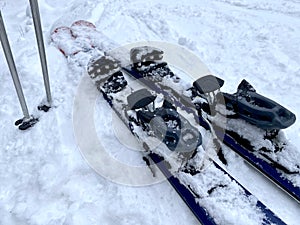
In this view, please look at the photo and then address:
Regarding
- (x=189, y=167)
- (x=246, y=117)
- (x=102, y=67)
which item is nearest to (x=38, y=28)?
(x=102, y=67)

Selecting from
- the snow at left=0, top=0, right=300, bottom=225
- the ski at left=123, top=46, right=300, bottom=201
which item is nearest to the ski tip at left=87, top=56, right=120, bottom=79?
the snow at left=0, top=0, right=300, bottom=225

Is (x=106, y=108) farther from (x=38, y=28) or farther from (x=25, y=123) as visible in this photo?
(x=38, y=28)

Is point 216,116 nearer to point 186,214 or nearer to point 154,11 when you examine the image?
point 186,214

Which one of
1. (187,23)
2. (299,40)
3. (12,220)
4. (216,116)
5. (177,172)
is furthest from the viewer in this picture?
(187,23)

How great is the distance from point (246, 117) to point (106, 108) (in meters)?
1.61

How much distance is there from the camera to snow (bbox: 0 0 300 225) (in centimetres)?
Answer: 247

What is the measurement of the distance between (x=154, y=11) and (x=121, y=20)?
0.82 metres

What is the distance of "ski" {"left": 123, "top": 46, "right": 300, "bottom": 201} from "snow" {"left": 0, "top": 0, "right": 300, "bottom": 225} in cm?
14

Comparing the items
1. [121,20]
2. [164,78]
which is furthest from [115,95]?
[121,20]

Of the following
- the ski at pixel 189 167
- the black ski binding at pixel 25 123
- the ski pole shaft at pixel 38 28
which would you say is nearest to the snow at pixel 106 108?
the black ski binding at pixel 25 123

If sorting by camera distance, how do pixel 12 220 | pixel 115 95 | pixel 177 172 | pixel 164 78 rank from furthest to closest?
1. pixel 164 78
2. pixel 115 95
3. pixel 177 172
4. pixel 12 220

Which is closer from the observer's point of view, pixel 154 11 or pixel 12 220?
pixel 12 220

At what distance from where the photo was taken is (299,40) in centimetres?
509

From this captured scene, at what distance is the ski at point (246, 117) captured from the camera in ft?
8.53
